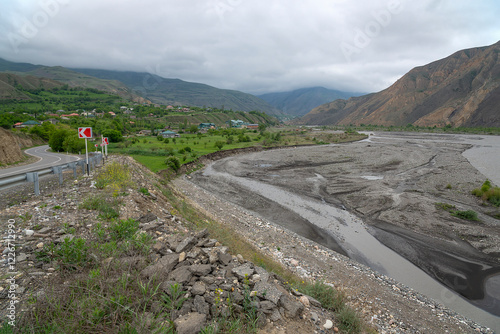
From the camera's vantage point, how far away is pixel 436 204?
22109 millimetres

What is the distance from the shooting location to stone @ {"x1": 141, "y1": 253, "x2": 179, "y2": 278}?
4.95 meters

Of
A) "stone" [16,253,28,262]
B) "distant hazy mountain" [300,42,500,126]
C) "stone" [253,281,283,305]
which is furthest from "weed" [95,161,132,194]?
"distant hazy mountain" [300,42,500,126]

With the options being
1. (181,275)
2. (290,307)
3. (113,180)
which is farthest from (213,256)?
(113,180)

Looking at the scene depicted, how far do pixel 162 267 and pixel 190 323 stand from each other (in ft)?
4.81

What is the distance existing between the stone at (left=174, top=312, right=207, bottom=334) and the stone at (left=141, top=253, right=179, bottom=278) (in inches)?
40.7

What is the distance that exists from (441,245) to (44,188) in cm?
2251

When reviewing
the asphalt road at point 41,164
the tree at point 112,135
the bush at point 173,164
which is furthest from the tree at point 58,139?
the tree at point 112,135

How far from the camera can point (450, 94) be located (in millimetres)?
151875

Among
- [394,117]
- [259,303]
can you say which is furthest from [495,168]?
[394,117]

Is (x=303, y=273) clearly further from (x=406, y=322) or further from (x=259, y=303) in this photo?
(x=259, y=303)

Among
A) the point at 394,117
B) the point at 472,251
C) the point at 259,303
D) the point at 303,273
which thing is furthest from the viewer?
the point at 394,117

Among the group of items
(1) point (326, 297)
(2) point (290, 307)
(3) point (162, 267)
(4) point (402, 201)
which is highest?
(3) point (162, 267)

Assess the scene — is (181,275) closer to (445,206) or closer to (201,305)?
(201,305)

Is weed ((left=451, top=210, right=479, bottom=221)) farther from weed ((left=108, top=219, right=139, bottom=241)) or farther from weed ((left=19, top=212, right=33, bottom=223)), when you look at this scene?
weed ((left=19, top=212, right=33, bottom=223))
